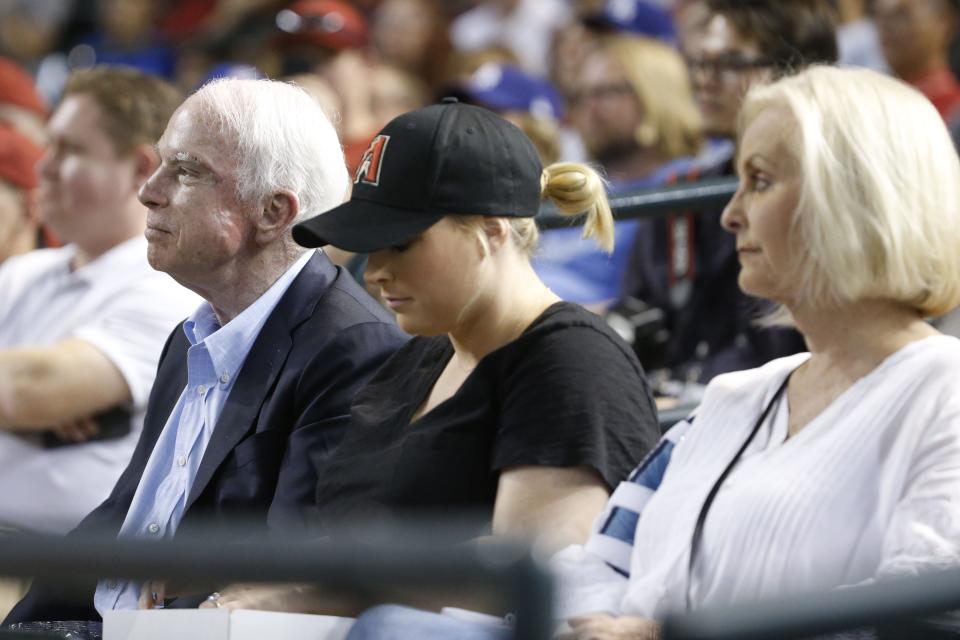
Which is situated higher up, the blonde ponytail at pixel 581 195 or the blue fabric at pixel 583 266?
the blonde ponytail at pixel 581 195

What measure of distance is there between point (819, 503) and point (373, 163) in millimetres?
950

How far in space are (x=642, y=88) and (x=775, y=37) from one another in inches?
40.9

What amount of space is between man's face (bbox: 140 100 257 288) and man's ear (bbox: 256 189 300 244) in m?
0.02

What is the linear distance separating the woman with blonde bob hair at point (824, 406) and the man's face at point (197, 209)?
100cm

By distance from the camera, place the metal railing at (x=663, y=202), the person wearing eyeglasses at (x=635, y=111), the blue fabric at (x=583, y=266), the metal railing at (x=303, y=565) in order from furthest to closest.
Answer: the person wearing eyeglasses at (x=635, y=111) → the blue fabric at (x=583, y=266) → the metal railing at (x=663, y=202) → the metal railing at (x=303, y=565)

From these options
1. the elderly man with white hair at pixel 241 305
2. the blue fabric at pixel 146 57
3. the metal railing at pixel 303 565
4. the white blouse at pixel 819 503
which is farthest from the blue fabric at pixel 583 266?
the blue fabric at pixel 146 57

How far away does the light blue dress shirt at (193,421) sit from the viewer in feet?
9.46

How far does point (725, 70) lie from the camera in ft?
13.8

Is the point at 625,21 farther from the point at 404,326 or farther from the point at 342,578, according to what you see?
the point at 342,578

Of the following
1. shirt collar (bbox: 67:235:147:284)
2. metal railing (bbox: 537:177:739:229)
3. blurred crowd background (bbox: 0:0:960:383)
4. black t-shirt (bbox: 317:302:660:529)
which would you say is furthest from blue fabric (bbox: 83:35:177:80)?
black t-shirt (bbox: 317:302:660:529)

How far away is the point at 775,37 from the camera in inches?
165

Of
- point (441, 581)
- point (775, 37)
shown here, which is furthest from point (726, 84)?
point (441, 581)

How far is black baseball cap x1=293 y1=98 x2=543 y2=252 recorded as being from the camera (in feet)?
8.25

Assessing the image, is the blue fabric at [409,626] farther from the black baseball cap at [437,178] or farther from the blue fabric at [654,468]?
the black baseball cap at [437,178]
